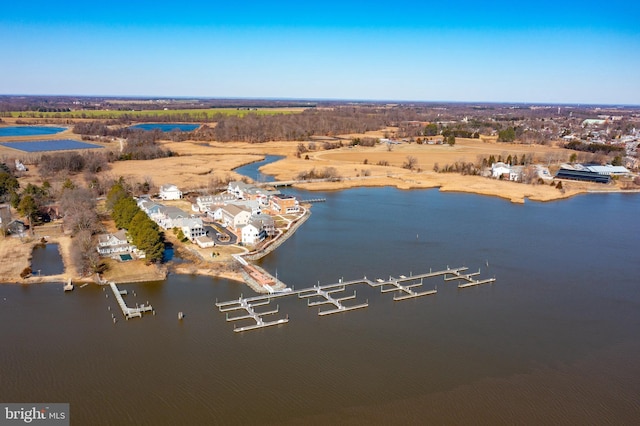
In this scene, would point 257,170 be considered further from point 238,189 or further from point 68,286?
point 68,286

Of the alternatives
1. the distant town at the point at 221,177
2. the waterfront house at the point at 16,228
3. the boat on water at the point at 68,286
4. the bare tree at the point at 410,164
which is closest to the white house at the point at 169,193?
the distant town at the point at 221,177

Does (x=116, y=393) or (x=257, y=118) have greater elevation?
(x=257, y=118)

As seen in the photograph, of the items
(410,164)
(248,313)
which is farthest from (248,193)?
(410,164)

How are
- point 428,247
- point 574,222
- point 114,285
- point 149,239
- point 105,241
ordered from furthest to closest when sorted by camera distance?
point 574,222
point 428,247
point 105,241
point 149,239
point 114,285

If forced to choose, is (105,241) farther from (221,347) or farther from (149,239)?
(221,347)

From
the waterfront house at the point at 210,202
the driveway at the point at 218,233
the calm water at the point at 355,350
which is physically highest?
the waterfront house at the point at 210,202

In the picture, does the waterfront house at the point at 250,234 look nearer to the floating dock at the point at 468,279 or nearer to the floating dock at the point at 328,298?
the floating dock at the point at 328,298

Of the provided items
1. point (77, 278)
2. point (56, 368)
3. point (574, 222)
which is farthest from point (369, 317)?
point (574, 222)
